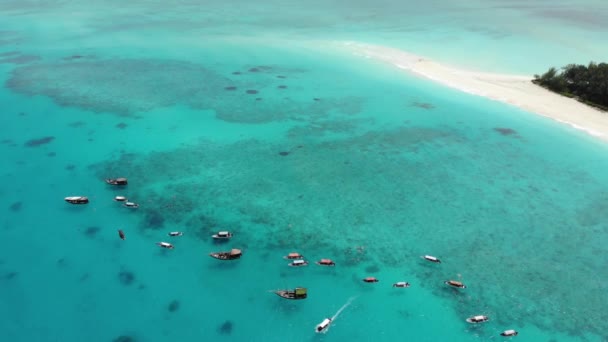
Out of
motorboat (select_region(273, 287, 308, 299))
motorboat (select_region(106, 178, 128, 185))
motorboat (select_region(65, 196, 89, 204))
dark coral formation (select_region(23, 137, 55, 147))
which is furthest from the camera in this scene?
dark coral formation (select_region(23, 137, 55, 147))

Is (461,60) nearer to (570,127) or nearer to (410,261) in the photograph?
(570,127)

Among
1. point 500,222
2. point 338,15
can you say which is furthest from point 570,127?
point 338,15

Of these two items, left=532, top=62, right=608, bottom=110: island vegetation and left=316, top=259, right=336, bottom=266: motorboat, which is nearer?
left=316, top=259, right=336, bottom=266: motorboat

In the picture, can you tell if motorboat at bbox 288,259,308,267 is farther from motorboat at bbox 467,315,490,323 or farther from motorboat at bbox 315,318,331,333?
motorboat at bbox 467,315,490,323

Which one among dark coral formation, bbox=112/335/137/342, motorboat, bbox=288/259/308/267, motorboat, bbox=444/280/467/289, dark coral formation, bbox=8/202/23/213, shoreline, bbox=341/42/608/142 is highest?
shoreline, bbox=341/42/608/142

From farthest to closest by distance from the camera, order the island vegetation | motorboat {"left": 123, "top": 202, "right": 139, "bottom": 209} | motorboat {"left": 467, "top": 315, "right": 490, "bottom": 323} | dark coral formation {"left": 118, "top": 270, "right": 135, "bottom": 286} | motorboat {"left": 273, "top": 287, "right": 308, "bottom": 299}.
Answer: the island vegetation < motorboat {"left": 123, "top": 202, "right": 139, "bottom": 209} < dark coral formation {"left": 118, "top": 270, "right": 135, "bottom": 286} < motorboat {"left": 273, "top": 287, "right": 308, "bottom": 299} < motorboat {"left": 467, "top": 315, "right": 490, "bottom": 323}

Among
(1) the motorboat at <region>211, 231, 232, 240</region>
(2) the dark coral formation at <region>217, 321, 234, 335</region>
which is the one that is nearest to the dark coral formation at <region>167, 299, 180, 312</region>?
(2) the dark coral formation at <region>217, 321, 234, 335</region>

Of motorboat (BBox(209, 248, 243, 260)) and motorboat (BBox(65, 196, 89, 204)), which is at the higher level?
motorboat (BBox(65, 196, 89, 204))
